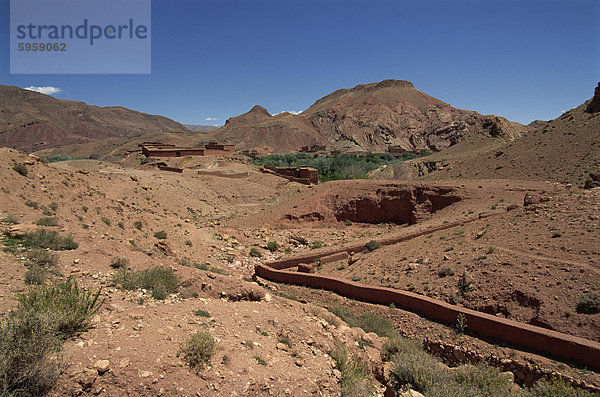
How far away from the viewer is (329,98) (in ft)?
454

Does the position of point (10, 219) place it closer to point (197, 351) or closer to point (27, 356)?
point (27, 356)

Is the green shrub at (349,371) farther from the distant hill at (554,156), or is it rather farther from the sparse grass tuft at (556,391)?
the distant hill at (554,156)

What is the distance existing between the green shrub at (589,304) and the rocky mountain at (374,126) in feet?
251

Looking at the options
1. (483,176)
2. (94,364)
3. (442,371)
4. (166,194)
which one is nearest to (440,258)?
(442,371)

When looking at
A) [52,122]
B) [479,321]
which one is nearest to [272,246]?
[479,321]

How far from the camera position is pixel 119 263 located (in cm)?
787

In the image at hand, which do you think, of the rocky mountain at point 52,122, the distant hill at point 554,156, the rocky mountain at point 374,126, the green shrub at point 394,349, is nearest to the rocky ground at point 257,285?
the green shrub at point 394,349

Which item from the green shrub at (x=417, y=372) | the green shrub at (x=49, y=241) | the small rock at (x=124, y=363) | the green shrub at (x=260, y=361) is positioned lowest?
the green shrub at (x=417, y=372)

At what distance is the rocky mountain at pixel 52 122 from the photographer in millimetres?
97938

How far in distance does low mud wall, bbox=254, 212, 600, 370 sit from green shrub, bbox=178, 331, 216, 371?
6.01 meters

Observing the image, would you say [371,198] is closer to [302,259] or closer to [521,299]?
[302,259]

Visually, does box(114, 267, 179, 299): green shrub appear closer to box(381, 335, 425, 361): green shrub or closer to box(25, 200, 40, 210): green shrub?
box(381, 335, 425, 361): green shrub

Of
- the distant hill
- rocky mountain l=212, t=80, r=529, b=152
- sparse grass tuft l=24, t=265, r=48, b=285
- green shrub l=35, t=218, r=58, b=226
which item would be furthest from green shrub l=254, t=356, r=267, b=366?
rocky mountain l=212, t=80, r=529, b=152

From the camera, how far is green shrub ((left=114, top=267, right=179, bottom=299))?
6.80 metres
